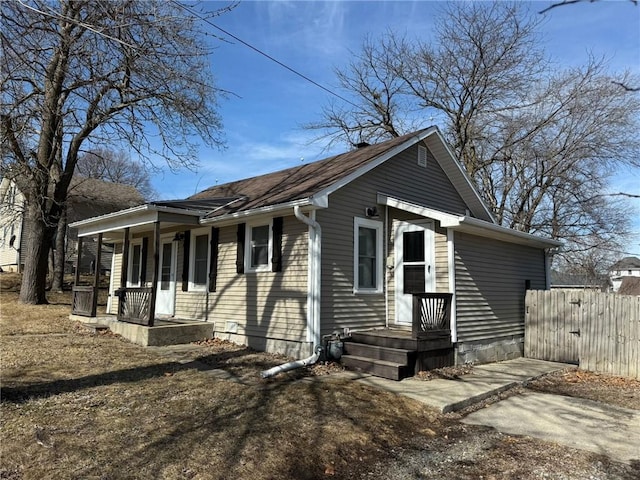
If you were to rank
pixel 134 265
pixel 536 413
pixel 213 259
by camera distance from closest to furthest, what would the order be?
1. pixel 536 413
2. pixel 213 259
3. pixel 134 265

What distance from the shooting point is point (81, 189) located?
2719 cm

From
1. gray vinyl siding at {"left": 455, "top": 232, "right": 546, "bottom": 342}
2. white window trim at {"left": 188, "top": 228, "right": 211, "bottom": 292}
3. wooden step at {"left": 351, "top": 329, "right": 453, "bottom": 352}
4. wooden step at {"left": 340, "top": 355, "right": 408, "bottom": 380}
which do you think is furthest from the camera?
white window trim at {"left": 188, "top": 228, "right": 211, "bottom": 292}

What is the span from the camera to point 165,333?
9.34 metres

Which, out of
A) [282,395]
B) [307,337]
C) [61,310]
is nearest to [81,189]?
[61,310]

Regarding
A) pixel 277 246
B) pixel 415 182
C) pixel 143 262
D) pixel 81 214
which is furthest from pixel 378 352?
pixel 81 214

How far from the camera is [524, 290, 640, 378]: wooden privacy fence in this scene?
875cm

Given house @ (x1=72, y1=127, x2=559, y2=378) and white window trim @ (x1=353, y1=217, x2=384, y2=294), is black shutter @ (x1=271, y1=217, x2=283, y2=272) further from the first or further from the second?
white window trim @ (x1=353, y1=217, x2=384, y2=294)

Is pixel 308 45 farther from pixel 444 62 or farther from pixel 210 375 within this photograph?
pixel 444 62

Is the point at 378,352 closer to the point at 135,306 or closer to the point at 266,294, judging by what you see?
the point at 266,294

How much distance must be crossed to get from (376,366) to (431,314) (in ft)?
4.68

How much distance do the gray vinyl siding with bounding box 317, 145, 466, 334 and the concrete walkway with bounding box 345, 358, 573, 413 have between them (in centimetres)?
136

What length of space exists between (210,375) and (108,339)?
13.4 feet

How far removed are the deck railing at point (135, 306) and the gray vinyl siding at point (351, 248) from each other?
3.87 m

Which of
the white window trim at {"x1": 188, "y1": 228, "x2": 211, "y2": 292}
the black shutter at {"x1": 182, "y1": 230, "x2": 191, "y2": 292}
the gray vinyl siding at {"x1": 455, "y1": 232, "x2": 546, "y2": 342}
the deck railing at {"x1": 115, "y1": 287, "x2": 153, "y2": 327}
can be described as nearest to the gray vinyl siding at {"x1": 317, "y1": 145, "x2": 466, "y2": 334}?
the gray vinyl siding at {"x1": 455, "y1": 232, "x2": 546, "y2": 342}
